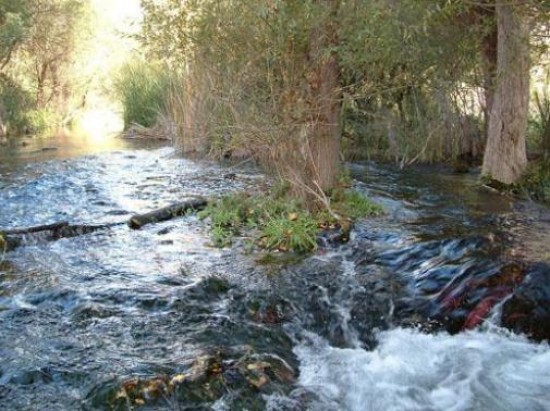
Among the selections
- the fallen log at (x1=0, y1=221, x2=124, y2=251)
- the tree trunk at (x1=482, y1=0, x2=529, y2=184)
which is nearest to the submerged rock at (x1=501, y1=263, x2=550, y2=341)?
the tree trunk at (x1=482, y1=0, x2=529, y2=184)

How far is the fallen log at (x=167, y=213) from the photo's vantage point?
7914 mm

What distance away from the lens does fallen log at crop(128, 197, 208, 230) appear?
26.0 ft

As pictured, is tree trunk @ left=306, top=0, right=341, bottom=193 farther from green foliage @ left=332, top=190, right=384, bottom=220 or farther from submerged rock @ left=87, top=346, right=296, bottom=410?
submerged rock @ left=87, top=346, right=296, bottom=410

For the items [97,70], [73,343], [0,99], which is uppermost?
[97,70]

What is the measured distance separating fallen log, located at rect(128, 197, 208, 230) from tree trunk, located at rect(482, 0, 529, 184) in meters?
4.89

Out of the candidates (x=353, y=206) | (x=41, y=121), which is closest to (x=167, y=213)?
(x=353, y=206)

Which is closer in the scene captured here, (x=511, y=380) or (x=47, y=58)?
(x=511, y=380)

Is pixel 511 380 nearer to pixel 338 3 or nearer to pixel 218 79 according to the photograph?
pixel 338 3

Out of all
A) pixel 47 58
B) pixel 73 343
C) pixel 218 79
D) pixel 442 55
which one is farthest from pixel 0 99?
pixel 73 343

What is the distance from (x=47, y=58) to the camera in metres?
26.8

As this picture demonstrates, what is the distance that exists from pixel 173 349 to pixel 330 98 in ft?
13.3

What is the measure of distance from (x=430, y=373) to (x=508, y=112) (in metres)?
6.49

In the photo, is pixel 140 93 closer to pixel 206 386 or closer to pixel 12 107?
pixel 12 107

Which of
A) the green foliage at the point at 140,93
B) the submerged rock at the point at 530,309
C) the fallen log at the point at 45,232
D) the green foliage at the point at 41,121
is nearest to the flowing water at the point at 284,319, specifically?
the submerged rock at the point at 530,309
